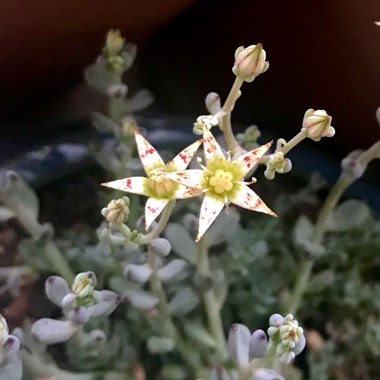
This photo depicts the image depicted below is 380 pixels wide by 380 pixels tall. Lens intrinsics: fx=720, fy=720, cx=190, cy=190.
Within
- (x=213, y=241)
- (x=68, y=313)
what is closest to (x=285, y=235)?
(x=213, y=241)

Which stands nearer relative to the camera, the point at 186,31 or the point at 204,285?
the point at 204,285

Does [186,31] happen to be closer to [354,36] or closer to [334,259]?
[354,36]

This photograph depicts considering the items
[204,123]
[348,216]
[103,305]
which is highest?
[204,123]

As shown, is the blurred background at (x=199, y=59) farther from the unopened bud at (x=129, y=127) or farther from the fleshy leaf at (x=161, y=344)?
the fleshy leaf at (x=161, y=344)

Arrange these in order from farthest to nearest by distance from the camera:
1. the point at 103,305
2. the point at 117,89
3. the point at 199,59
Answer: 1. the point at 199,59
2. the point at 117,89
3. the point at 103,305

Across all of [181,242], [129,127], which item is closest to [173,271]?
[181,242]

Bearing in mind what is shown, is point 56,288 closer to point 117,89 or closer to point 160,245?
point 160,245

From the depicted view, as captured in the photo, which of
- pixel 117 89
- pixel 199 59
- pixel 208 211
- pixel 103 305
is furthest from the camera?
pixel 199 59
